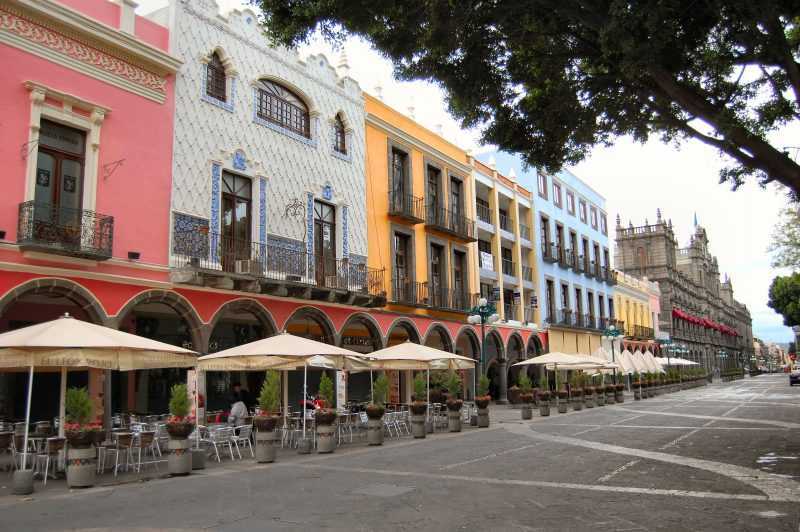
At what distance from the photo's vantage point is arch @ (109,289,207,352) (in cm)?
1492

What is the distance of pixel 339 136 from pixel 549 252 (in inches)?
749

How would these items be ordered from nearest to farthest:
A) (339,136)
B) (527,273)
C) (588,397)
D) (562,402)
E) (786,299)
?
1. (339,136)
2. (562,402)
3. (588,397)
4. (527,273)
5. (786,299)

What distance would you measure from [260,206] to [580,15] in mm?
11780

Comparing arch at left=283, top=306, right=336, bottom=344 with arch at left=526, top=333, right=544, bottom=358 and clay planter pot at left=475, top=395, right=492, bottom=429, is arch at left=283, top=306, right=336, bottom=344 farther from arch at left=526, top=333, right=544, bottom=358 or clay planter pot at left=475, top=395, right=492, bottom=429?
arch at left=526, top=333, right=544, bottom=358

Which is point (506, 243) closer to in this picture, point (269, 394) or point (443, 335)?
point (443, 335)

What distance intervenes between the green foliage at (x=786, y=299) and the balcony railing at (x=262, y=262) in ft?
170

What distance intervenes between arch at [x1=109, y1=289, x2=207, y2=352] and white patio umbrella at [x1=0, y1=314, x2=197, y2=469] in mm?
3831

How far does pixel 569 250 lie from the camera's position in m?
40.6

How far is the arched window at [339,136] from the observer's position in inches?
883

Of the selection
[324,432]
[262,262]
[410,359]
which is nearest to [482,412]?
[410,359]

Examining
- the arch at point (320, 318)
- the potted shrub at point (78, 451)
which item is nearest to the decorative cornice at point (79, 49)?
the arch at point (320, 318)

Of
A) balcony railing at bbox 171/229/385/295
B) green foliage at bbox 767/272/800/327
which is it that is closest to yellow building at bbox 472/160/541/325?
balcony railing at bbox 171/229/385/295

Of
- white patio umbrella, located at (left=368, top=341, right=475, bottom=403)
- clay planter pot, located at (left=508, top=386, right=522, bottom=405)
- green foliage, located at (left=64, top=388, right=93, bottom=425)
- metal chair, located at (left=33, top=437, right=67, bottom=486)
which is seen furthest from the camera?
clay planter pot, located at (left=508, top=386, right=522, bottom=405)

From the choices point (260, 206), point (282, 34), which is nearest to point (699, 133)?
point (282, 34)
